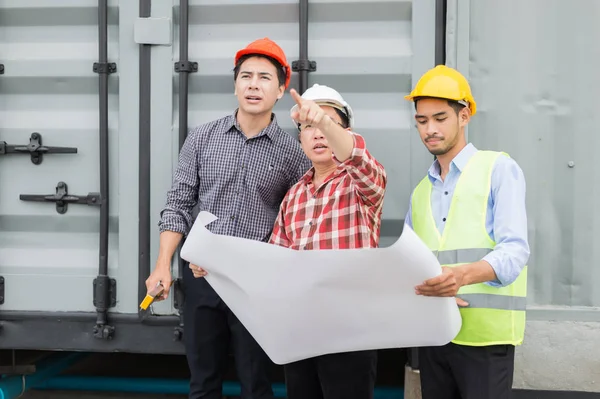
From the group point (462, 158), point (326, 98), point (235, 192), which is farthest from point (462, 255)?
point (235, 192)

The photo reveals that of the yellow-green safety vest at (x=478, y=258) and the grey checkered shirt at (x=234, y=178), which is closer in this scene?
the yellow-green safety vest at (x=478, y=258)

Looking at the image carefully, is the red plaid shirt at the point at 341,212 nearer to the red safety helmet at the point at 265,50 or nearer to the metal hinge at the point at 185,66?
the red safety helmet at the point at 265,50

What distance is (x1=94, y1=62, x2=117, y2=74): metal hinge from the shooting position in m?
2.52

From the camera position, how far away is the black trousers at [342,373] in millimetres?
1825

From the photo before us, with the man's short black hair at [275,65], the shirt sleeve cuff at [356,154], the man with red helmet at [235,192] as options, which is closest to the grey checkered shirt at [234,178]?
the man with red helmet at [235,192]

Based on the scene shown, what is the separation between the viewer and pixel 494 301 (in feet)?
Answer: 5.76

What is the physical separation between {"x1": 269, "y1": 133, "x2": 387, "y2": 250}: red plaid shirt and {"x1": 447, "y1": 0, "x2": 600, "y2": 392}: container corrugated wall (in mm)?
822

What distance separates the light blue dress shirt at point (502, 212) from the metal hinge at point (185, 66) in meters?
1.22

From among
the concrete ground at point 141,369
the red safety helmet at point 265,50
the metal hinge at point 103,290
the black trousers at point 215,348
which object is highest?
the red safety helmet at point 265,50

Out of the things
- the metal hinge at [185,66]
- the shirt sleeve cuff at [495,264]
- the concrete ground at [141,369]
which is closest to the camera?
the shirt sleeve cuff at [495,264]

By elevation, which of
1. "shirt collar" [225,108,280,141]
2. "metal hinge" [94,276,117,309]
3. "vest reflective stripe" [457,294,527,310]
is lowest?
"metal hinge" [94,276,117,309]

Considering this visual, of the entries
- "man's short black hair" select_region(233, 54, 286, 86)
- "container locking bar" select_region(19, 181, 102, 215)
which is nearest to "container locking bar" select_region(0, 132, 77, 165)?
"container locking bar" select_region(19, 181, 102, 215)

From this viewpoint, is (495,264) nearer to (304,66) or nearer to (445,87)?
(445,87)

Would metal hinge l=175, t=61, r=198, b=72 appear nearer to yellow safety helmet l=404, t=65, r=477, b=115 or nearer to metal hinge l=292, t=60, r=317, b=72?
metal hinge l=292, t=60, r=317, b=72
